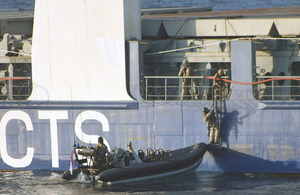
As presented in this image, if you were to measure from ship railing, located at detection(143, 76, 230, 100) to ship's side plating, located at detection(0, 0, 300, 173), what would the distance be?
0.06 meters

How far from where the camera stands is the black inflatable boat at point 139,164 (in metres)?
17.0

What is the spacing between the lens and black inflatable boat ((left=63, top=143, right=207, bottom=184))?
16953mm

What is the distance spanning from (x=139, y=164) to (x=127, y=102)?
223 cm

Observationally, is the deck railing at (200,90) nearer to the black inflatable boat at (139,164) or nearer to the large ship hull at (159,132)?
the large ship hull at (159,132)

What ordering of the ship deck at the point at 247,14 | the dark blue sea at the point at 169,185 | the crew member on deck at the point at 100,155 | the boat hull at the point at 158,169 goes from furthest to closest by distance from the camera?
the ship deck at the point at 247,14
the crew member on deck at the point at 100,155
the boat hull at the point at 158,169
the dark blue sea at the point at 169,185

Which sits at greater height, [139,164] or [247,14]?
[247,14]

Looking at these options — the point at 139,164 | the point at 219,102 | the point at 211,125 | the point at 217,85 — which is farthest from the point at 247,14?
the point at 139,164

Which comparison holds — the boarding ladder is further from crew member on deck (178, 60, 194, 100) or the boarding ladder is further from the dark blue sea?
the dark blue sea

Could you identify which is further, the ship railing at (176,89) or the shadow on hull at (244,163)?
the ship railing at (176,89)

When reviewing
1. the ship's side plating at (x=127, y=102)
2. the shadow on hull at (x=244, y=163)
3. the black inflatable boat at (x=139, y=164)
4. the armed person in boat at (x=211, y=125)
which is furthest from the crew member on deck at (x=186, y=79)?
the shadow on hull at (x=244, y=163)

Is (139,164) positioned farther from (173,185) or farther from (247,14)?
(247,14)

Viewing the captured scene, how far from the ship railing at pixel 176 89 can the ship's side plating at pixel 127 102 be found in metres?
0.06

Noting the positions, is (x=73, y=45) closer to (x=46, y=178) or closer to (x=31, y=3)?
(x=46, y=178)

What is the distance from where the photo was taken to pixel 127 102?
61.2 feet
